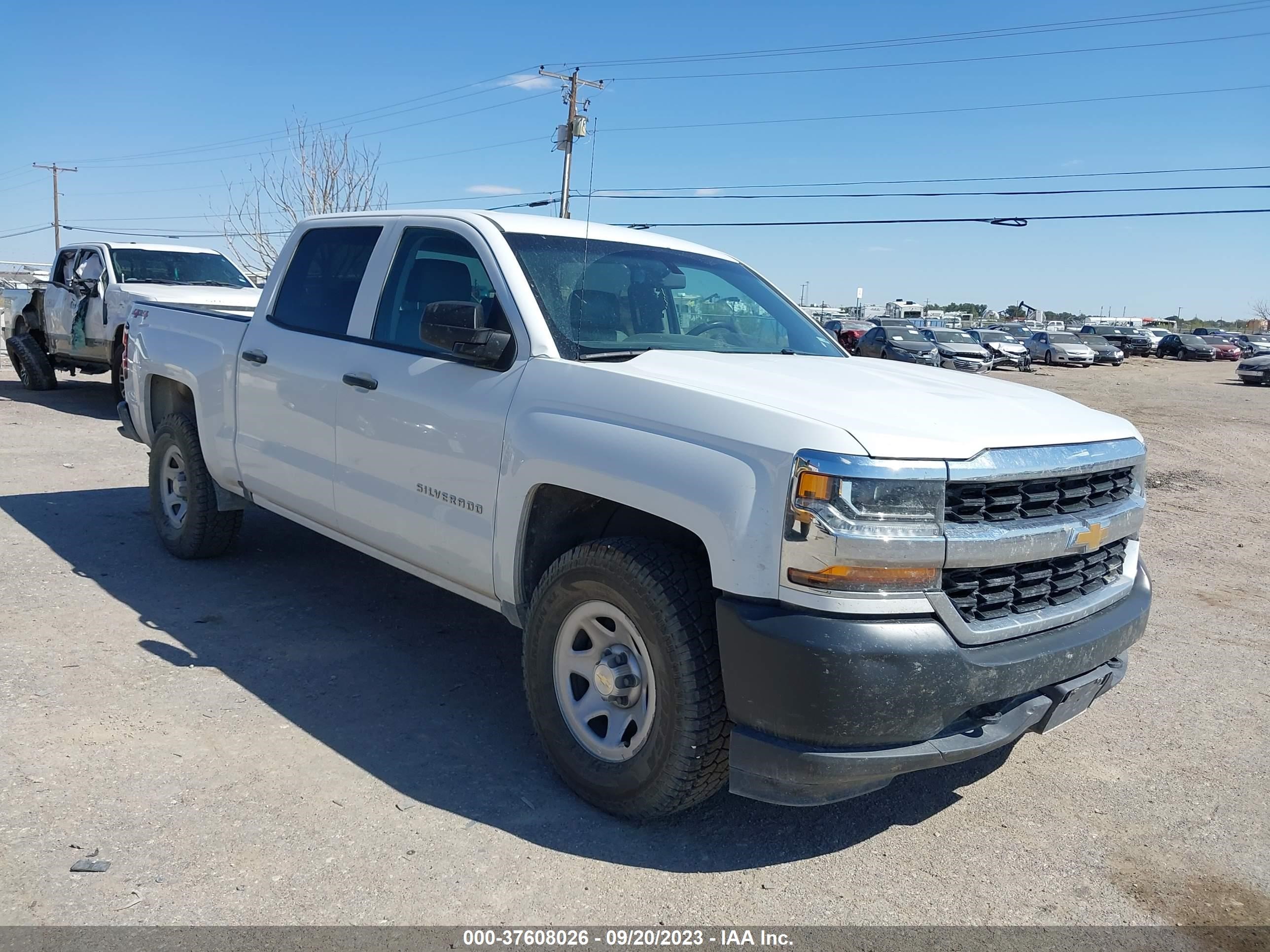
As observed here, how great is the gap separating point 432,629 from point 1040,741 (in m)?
2.96

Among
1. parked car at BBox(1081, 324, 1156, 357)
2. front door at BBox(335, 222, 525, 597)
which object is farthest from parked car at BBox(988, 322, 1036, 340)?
front door at BBox(335, 222, 525, 597)

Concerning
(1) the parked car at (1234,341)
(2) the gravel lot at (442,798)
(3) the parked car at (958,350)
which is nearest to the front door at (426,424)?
(2) the gravel lot at (442,798)

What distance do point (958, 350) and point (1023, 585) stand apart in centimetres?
3264

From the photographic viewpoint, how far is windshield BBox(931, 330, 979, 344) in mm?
35500

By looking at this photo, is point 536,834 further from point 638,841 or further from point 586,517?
point 586,517

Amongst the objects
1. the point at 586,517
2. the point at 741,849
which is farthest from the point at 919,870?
the point at 586,517

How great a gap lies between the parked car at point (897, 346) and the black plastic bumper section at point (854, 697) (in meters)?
27.9

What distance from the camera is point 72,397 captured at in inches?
583

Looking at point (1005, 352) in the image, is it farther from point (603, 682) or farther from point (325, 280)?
point (603, 682)

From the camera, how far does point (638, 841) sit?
3.39 metres

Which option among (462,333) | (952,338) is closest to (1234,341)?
(952,338)

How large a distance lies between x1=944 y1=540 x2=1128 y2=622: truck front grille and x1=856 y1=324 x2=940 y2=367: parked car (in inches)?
1077

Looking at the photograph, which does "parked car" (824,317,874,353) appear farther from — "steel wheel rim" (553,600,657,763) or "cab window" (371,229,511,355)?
"steel wheel rim" (553,600,657,763)

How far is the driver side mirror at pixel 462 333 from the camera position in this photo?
378 centimetres
